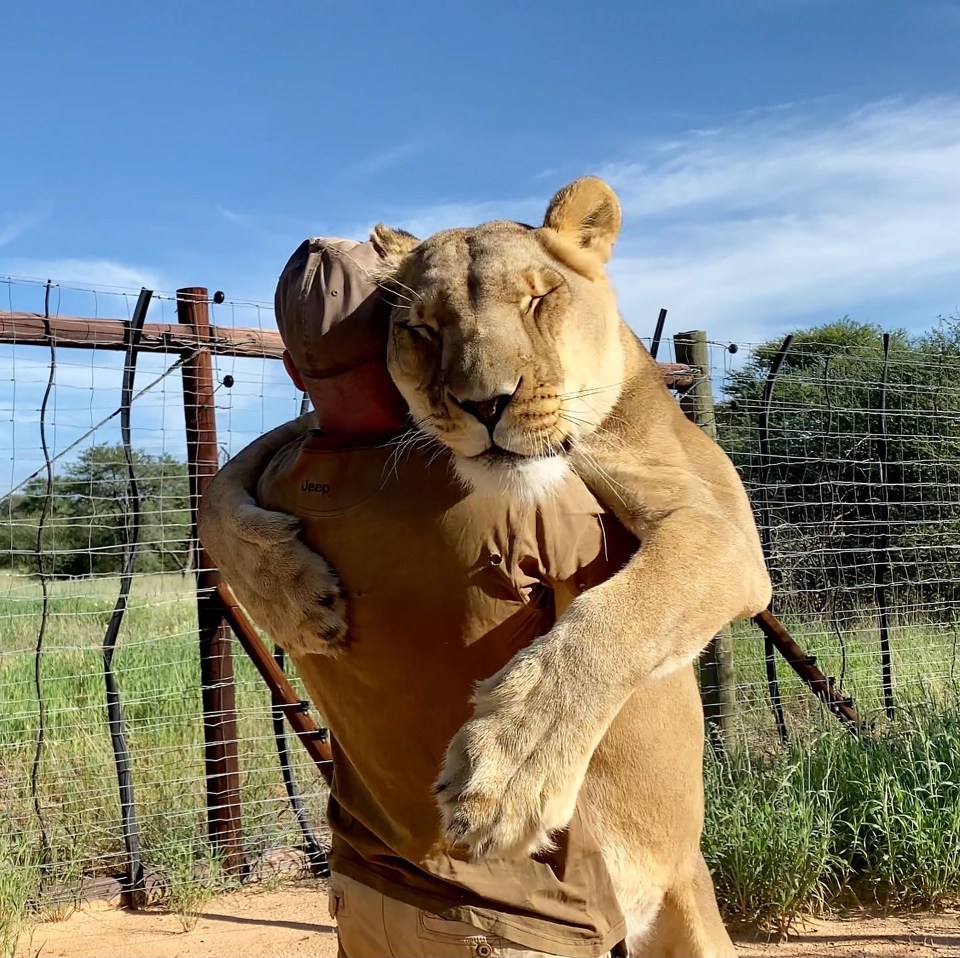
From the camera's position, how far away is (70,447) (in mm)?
5461

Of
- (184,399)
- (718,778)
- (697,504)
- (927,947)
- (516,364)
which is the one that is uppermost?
(184,399)

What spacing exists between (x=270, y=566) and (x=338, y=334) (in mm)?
604

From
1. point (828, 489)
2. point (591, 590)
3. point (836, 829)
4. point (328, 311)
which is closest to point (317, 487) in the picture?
point (328, 311)

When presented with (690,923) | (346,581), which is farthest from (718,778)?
(346,581)

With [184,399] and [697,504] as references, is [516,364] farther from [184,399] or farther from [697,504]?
[184,399]

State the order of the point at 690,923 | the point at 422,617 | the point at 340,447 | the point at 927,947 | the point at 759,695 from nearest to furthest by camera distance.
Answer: the point at 422,617 → the point at 340,447 → the point at 690,923 → the point at 927,947 → the point at 759,695

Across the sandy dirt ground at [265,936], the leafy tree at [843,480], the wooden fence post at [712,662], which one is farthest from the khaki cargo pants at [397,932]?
the leafy tree at [843,480]

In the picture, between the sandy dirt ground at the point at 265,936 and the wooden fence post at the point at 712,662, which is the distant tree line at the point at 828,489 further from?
the sandy dirt ground at the point at 265,936

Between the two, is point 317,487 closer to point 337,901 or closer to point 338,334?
point 338,334

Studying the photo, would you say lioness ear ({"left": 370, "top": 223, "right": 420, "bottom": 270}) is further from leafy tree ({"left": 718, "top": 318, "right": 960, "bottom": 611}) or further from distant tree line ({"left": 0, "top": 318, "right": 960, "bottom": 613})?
leafy tree ({"left": 718, "top": 318, "right": 960, "bottom": 611})

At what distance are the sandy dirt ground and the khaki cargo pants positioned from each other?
312 centimetres

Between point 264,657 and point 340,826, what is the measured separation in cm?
352

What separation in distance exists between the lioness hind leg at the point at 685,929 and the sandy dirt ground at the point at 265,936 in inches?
109

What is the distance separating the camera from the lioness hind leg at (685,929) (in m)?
2.58
